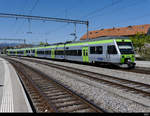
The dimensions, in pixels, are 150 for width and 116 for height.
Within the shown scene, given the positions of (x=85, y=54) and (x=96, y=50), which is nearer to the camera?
(x=96, y=50)

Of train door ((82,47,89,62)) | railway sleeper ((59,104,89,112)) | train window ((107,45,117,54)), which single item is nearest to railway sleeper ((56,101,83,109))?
railway sleeper ((59,104,89,112))

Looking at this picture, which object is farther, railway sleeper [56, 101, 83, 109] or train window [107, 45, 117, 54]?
train window [107, 45, 117, 54]

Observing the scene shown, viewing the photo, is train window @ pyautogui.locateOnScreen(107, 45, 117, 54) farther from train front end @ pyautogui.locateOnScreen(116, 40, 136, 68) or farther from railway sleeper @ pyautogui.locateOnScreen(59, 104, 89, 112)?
railway sleeper @ pyautogui.locateOnScreen(59, 104, 89, 112)

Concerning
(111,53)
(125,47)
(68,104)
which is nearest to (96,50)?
(111,53)

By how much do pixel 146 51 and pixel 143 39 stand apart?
87.2 inches

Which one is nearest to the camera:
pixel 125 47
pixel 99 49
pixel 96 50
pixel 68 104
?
pixel 68 104

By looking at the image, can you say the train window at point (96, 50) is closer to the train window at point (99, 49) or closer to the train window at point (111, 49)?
the train window at point (99, 49)

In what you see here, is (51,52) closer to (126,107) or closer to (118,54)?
(118,54)

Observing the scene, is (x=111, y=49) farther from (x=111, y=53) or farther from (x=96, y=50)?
(x=96, y=50)

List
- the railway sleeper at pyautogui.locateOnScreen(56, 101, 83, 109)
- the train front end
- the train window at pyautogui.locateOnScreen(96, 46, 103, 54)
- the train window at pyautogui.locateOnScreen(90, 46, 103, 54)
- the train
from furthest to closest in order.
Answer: the train window at pyautogui.locateOnScreen(90, 46, 103, 54), the train window at pyautogui.locateOnScreen(96, 46, 103, 54), the train, the train front end, the railway sleeper at pyautogui.locateOnScreen(56, 101, 83, 109)

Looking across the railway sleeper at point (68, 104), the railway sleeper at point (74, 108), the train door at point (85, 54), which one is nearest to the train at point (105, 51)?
the train door at point (85, 54)

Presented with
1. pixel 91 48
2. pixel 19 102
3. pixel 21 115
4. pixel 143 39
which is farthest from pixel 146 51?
pixel 21 115

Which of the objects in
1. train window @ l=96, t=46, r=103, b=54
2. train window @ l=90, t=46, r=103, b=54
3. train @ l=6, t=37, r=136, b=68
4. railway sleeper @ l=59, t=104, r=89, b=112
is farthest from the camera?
train window @ l=90, t=46, r=103, b=54

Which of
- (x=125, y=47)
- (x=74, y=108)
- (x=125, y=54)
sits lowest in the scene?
(x=74, y=108)
